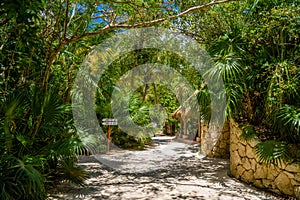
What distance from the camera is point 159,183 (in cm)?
466

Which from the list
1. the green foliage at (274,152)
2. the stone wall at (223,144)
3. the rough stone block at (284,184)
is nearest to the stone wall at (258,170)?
the rough stone block at (284,184)

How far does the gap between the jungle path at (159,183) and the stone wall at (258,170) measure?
17 cm

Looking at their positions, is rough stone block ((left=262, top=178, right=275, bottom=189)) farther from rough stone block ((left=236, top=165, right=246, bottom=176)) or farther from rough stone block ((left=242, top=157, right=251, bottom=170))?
rough stone block ((left=236, top=165, right=246, bottom=176))

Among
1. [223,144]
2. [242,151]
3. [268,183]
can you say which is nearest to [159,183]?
[242,151]

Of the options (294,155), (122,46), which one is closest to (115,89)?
(122,46)

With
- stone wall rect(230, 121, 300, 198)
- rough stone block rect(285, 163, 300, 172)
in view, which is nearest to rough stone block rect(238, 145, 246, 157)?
stone wall rect(230, 121, 300, 198)

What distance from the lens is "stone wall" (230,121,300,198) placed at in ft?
12.0

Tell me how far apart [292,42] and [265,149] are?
1.96 meters

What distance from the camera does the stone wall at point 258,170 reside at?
145 inches

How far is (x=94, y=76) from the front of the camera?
7.69 m

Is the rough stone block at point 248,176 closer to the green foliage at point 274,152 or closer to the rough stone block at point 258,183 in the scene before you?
the rough stone block at point 258,183

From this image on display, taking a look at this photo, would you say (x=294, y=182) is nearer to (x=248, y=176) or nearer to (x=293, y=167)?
(x=293, y=167)

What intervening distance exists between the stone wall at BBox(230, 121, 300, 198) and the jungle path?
0.57ft

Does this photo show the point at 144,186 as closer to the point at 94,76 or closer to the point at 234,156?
the point at 234,156
